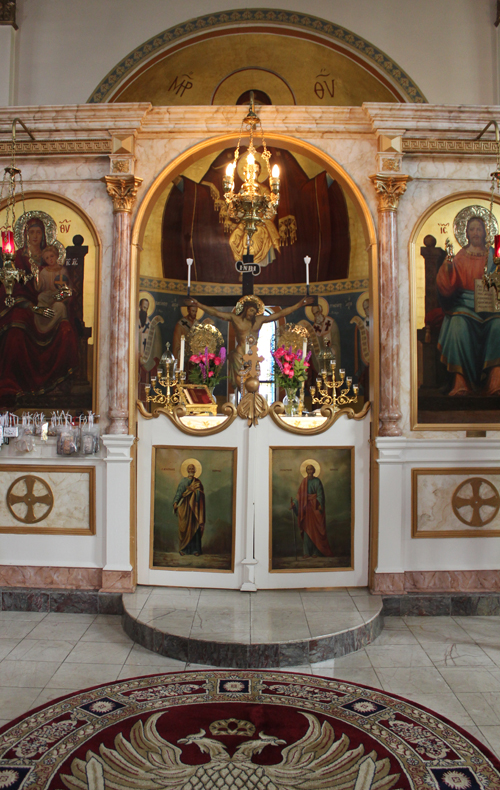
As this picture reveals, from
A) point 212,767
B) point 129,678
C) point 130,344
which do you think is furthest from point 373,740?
point 130,344

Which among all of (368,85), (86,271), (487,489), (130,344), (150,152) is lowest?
(487,489)

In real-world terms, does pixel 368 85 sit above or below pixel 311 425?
above

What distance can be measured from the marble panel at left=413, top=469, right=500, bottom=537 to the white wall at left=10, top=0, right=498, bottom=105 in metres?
4.76

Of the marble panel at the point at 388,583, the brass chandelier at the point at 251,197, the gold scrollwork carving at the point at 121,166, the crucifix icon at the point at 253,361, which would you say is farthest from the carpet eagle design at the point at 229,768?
the gold scrollwork carving at the point at 121,166

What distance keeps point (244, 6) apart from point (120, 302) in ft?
16.0

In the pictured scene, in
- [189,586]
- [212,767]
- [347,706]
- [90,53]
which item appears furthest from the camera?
[90,53]

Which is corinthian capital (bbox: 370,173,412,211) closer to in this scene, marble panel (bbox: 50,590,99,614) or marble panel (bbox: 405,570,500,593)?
marble panel (bbox: 405,570,500,593)

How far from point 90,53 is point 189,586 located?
6.56m

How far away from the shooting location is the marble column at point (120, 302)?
560cm

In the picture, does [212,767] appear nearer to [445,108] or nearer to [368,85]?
[445,108]

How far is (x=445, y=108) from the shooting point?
18.4 ft

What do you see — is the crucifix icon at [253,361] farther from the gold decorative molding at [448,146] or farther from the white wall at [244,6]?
the white wall at [244,6]

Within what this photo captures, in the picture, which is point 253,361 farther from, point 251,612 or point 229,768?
point 229,768

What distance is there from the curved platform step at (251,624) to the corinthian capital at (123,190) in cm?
353
